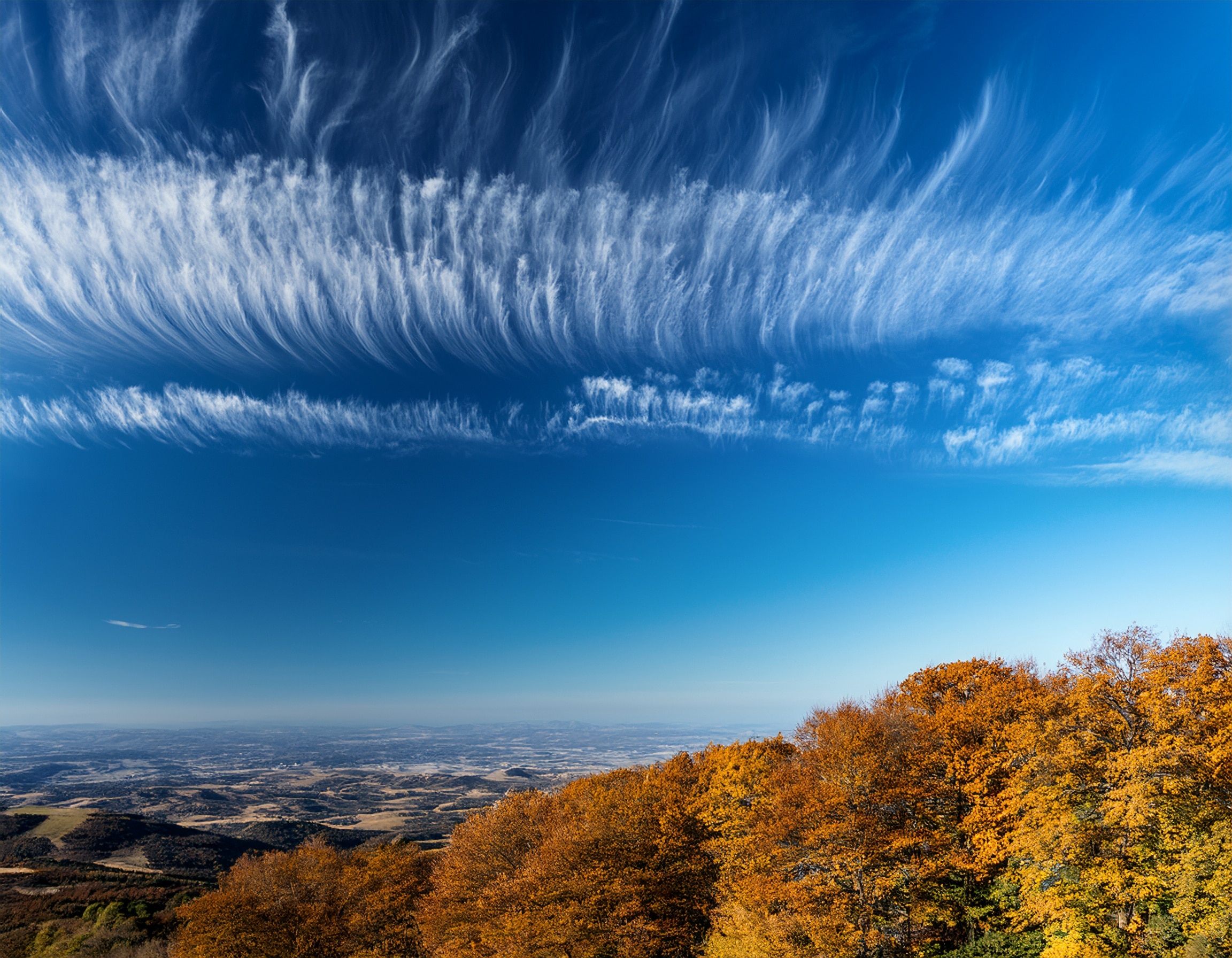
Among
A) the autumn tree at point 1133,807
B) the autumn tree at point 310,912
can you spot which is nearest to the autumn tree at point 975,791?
the autumn tree at point 1133,807

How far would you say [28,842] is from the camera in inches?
5226

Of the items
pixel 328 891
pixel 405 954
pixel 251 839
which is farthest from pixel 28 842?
pixel 405 954

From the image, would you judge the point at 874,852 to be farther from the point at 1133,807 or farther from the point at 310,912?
the point at 310,912

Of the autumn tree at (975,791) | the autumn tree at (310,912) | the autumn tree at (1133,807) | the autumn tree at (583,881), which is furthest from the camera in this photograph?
the autumn tree at (310,912)

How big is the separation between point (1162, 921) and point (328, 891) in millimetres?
69338

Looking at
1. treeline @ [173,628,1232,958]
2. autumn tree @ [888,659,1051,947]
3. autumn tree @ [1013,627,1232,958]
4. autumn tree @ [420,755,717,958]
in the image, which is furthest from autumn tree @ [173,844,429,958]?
autumn tree @ [1013,627,1232,958]

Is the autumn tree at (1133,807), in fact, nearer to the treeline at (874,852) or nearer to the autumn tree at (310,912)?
the treeline at (874,852)

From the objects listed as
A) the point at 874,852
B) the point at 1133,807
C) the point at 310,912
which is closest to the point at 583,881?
the point at 874,852

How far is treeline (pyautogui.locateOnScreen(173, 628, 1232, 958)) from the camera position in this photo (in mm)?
30781

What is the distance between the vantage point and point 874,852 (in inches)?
1569

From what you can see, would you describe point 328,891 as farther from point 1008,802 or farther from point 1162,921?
point 1162,921

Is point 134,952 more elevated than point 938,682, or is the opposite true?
point 938,682

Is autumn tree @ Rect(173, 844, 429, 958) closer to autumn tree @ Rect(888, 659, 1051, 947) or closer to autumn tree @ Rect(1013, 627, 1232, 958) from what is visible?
autumn tree @ Rect(888, 659, 1051, 947)

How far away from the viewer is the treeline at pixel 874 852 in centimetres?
3078
